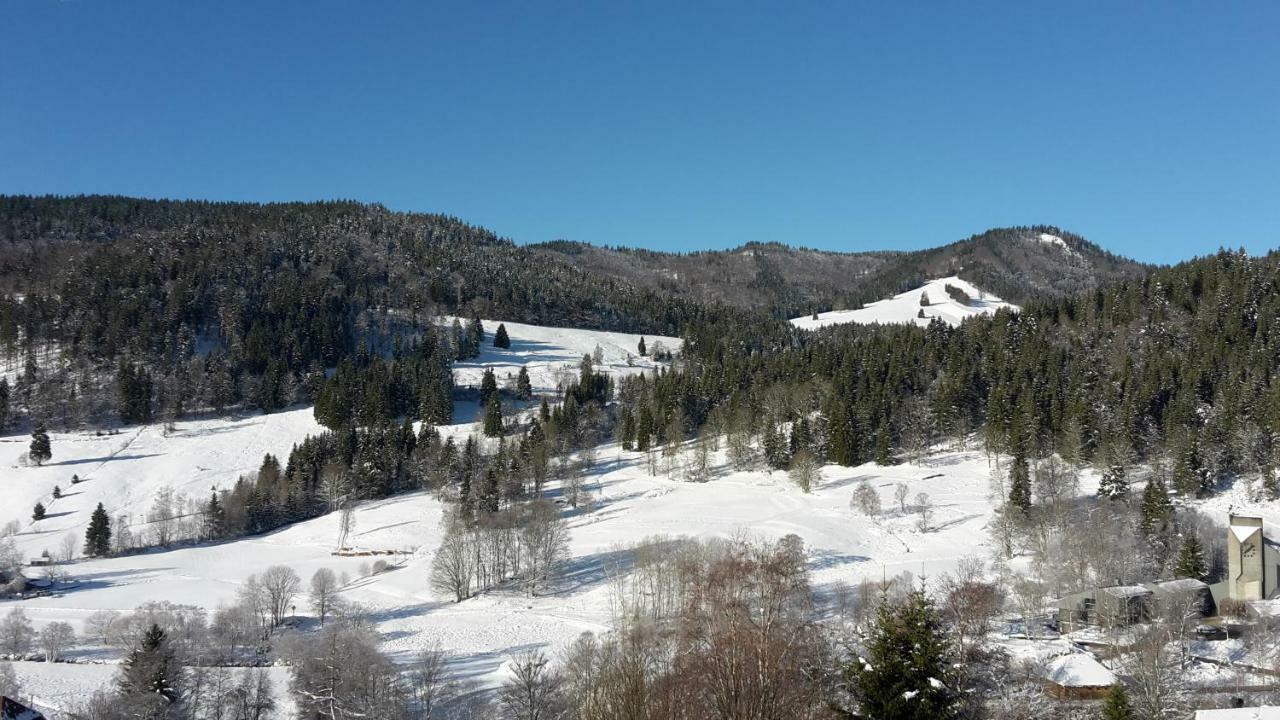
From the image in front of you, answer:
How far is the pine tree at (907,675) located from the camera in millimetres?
22375

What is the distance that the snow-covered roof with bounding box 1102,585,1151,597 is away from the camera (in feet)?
157

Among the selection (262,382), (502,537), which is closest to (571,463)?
(502,537)

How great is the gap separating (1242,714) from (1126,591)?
23.5 metres

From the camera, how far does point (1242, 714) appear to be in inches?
1058

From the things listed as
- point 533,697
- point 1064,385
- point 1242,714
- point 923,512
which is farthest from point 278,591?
point 1064,385

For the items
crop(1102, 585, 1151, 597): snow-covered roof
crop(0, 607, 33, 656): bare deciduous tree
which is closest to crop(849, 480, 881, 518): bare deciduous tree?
crop(1102, 585, 1151, 597): snow-covered roof

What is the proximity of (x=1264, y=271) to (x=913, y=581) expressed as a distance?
97.9 metres

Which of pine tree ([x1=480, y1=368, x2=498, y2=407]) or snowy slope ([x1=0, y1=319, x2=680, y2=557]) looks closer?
snowy slope ([x1=0, y1=319, x2=680, y2=557])

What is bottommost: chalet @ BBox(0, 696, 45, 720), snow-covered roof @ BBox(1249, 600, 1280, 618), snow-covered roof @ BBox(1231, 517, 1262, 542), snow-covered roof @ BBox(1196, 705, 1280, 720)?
snow-covered roof @ BBox(1249, 600, 1280, 618)

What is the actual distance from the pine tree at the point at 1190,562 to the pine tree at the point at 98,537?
306ft

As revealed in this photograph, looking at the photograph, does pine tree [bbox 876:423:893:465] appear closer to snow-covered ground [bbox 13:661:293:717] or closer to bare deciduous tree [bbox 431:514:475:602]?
bare deciduous tree [bbox 431:514:475:602]

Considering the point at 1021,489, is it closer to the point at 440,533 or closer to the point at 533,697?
the point at 533,697

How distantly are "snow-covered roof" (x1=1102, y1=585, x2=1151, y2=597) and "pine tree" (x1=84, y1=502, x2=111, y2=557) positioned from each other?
8758 centimetres

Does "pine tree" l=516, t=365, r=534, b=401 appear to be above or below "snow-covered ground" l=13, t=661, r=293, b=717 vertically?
above
